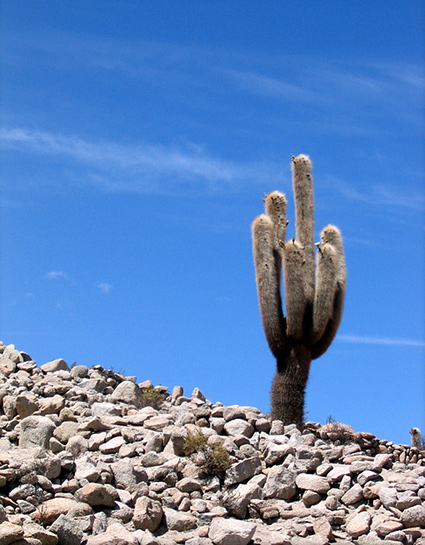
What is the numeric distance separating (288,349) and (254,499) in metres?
4.54

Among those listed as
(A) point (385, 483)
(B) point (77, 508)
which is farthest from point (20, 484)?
(A) point (385, 483)

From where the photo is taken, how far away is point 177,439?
35.6ft

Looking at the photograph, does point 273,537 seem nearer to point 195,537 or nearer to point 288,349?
point 195,537

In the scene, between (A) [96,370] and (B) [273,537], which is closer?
(B) [273,537]

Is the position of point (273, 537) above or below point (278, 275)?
below

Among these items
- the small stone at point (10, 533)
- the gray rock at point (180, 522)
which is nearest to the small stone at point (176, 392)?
the gray rock at point (180, 522)

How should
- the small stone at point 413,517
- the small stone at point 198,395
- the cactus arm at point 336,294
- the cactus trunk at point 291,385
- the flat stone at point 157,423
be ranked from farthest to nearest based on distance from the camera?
the small stone at point 198,395 → the cactus arm at point 336,294 → the cactus trunk at point 291,385 → the flat stone at point 157,423 → the small stone at point 413,517

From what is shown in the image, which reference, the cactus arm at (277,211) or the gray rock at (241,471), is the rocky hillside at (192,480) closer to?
the gray rock at (241,471)

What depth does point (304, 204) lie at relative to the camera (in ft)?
50.2

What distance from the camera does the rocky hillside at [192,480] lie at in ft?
28.5

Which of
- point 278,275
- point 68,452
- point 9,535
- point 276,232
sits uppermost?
point 276,232

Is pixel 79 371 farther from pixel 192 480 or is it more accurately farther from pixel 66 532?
pixel 66 532

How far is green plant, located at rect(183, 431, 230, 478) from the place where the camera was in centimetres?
1011

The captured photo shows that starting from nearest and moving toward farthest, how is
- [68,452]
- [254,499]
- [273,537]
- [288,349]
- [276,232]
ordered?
[273,537] < [254,499] < [68,452] < [288,349] < [276,232]
